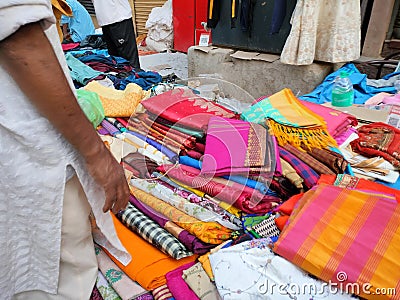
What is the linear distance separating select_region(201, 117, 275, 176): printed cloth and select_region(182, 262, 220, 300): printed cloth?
36 cm

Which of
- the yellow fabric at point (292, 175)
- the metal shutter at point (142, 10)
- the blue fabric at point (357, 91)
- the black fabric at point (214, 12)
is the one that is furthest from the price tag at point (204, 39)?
the yellow fabric at point (292, 175)

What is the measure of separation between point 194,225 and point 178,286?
→ 0.65 ft

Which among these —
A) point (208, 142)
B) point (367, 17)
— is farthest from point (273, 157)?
point (367, 17)

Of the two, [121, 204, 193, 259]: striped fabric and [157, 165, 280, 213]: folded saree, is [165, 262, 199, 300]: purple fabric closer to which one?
[121, 204, 193, 259]: striped fabric

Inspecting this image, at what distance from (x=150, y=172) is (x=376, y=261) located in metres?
0.85

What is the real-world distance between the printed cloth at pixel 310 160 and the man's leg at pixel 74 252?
900 millimetres

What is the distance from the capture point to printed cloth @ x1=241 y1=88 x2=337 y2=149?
4.86 ft

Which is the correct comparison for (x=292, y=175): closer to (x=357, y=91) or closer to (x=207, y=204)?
(x=207, y=204)

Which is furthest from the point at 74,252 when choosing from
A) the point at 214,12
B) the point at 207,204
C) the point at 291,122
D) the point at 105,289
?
the point at 214,12

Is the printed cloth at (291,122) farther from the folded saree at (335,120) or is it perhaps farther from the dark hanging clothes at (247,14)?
the dark hanging clothes at (247,14)

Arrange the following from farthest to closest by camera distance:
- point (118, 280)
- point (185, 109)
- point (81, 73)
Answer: point (81, 73), point (185, 109), point (118, 280)

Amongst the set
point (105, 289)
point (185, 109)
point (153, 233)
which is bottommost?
point (105, 289)

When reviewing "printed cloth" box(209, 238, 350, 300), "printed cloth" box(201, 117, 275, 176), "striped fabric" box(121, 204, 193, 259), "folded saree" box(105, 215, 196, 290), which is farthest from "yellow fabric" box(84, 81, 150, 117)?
"printed cloth" box(209, 238, 350, 300)

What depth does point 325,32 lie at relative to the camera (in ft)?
9.50
